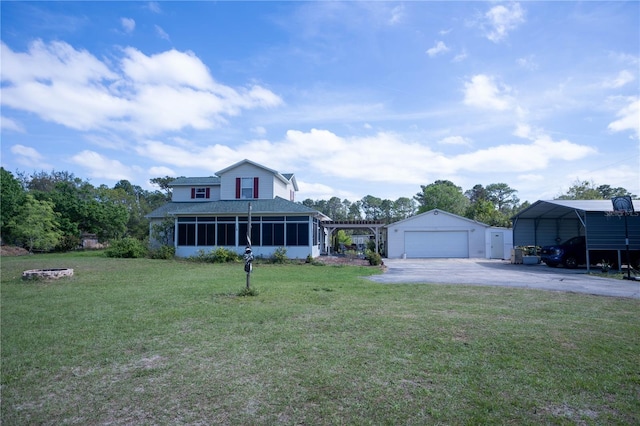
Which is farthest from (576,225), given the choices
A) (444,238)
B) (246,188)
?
(246,188)

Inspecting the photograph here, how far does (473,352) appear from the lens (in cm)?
476

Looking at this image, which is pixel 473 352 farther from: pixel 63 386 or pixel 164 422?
pixel 63 386

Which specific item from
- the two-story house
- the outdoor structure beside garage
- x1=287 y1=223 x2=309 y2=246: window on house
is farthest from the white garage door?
x1=287 y1=223 x2=309 y2=246: window on house

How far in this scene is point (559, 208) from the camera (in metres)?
22.0

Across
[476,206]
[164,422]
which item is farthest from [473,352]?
[476,206]

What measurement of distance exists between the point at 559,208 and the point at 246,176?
19.0 meters

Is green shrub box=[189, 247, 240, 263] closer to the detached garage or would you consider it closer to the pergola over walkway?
the pergola over walkway

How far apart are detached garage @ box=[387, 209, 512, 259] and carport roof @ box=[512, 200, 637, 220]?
3.72 meters

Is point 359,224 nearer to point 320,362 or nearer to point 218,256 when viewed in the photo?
point 218,256

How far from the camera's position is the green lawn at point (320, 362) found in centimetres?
333

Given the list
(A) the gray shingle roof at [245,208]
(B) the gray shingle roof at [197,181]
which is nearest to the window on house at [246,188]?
(A) the gray shingle roof at [245,208]

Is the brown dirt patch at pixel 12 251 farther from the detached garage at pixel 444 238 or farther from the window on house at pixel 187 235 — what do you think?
the detached garage at pixel 444 238

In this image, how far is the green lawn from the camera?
333cm

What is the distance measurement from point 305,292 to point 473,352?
17.7ft
